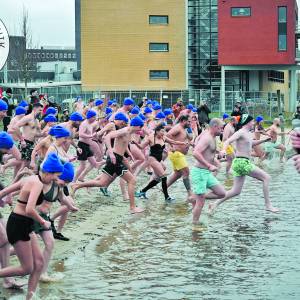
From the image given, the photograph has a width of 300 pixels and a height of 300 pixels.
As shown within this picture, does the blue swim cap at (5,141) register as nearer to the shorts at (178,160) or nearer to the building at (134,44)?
the shorts at (178,160)

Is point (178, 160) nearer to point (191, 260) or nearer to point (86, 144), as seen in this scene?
point (86, 144)

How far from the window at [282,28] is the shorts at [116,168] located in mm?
45933

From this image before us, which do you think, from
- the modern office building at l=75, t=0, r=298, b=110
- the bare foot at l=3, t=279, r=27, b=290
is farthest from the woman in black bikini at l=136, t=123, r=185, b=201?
the modern office building at l=75, t=0, r=298, b=110

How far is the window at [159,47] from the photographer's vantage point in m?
60.8

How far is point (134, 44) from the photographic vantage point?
200ft

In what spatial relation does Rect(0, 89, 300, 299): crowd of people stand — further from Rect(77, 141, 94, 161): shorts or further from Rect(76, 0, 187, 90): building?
Rect(76, 0, 187, 90): building

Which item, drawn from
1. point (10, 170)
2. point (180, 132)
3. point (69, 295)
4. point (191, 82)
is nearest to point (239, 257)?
point (69, 295)

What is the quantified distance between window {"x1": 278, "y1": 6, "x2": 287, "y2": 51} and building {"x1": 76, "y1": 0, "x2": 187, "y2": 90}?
25.3 feet

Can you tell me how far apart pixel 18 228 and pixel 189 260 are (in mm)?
2970

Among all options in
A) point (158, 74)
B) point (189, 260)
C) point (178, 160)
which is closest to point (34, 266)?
point (189, 260)

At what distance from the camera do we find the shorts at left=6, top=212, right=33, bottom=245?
7344 millimetres

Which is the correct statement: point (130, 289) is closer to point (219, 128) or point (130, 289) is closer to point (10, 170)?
point (219, 128)

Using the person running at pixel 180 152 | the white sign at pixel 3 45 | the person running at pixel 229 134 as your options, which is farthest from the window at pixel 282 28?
the white sign at pixel 3 45

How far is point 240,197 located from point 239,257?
6090 millimetres
